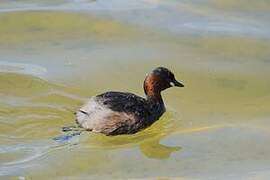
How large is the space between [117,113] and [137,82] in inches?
49.1

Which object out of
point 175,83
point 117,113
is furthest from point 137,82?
point 117,113

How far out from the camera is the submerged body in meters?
7.26

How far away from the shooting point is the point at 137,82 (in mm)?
8523

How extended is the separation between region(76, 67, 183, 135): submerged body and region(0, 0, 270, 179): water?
0.10m

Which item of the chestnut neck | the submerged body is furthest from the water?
the chestnut neck

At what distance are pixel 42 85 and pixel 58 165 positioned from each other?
2083 mm

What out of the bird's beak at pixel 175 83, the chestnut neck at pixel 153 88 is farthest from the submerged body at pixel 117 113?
the bird's beak at pixel 175 83

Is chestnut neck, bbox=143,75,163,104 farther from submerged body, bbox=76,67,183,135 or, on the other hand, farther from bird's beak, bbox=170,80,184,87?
bird's beak, bbox=170,80,184,87

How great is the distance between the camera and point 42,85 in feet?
27.3

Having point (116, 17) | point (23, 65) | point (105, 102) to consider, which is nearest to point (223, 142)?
point (105, 102)

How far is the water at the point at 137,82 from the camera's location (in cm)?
653

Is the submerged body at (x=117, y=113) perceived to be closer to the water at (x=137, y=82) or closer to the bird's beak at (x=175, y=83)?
the water at (x=137, y=82)

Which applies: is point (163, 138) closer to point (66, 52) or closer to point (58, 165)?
point (58, 165)

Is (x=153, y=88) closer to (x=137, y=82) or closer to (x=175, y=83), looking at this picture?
(x=175, y=83)
